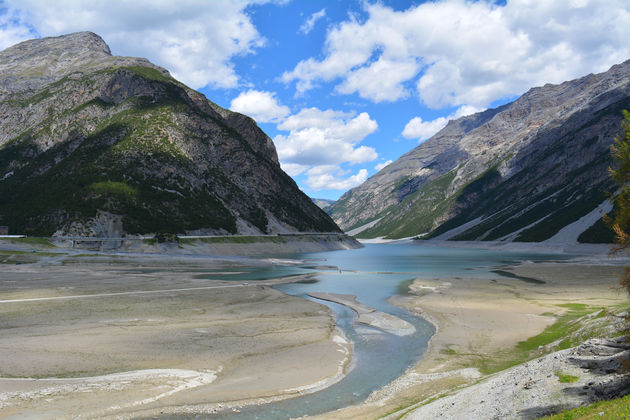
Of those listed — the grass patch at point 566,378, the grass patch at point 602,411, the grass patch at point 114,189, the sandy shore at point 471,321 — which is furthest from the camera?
the grass patch at point 114,189

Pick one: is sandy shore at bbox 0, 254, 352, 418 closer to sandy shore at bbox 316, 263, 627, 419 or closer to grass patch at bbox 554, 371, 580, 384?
sandy shore at bbox 316, 263, 627, 419

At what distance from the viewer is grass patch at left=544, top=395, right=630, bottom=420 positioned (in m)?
9.38

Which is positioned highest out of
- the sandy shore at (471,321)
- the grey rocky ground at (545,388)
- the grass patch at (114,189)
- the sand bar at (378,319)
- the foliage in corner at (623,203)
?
the grass patch at (114,189)

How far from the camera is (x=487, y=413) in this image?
42.7ft

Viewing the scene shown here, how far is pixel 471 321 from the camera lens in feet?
110

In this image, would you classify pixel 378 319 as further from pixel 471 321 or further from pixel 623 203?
pixel 623 203

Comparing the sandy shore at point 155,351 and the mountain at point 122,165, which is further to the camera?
the mountain at point 122,165

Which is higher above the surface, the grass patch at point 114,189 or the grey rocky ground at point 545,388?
the grass patch at point 114,189

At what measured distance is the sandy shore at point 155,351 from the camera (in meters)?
17.1

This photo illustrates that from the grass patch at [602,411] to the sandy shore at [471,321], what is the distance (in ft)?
20.8

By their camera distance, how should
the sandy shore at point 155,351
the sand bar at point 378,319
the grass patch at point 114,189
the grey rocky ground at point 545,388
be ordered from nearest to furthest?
the grey rocky ground at point 545,388 → the sandy shore at point 155,351 → the sand bar at point 378,319 → the grass patch at point 114,189

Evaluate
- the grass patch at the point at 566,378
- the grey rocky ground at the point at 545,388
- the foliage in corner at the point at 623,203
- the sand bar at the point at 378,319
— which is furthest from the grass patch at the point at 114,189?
the foliage in corner at the point at 623,203

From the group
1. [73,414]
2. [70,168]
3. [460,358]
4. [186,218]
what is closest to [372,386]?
[460,358]

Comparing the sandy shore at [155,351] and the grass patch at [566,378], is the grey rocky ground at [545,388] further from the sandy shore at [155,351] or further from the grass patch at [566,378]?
the sandy shore at [155,351]
